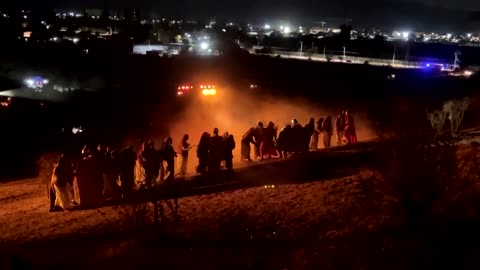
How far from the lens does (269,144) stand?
1691 cm

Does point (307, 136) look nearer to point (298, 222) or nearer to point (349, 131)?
point (349, 131)

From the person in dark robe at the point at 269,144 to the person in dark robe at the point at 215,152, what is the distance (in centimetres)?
190

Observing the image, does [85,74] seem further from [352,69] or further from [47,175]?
[47,175]

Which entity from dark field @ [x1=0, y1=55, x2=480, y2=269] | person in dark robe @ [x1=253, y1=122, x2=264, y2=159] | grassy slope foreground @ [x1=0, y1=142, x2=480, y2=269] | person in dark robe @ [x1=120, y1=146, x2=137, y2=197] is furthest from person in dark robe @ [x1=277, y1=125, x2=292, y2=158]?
person in dark robe @ [x1=120, y1=146, x2=137, y2=197]

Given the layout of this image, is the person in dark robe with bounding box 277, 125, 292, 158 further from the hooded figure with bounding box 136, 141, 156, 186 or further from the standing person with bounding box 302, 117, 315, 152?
the hooded figure with bounding box 136, 141, 156, 186

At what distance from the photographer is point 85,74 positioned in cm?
6381

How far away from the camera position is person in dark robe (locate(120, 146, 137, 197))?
541 inches

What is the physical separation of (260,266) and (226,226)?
2.74 meters

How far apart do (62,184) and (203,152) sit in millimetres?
3986

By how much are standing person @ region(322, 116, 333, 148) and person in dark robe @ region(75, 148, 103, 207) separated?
26.2 feet

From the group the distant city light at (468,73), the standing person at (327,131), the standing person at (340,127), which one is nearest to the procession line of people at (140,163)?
the standing person at (327,131)

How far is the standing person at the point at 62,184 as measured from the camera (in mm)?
12938

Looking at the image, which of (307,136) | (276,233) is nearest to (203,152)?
(307,136)

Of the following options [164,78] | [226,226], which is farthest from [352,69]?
[226,226]
